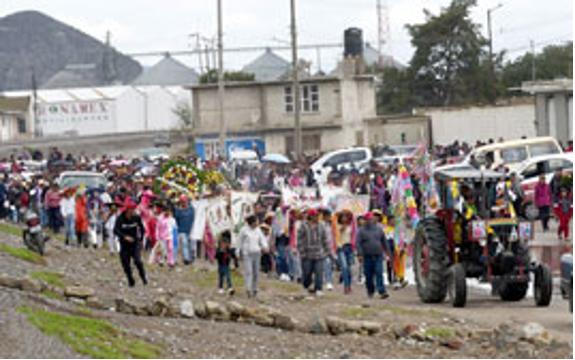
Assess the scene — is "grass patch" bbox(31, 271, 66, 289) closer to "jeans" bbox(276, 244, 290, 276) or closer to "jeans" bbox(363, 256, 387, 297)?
"jeans" bbox(276, 244, 290, 276)

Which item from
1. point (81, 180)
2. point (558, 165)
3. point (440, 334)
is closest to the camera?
point (440, 334)

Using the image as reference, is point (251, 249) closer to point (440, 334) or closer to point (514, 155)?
point (440, 334)

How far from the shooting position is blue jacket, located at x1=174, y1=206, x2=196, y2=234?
100ft

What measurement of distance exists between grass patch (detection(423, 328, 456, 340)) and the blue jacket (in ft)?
46.7

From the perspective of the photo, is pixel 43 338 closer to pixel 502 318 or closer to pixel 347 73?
pixel 502 318

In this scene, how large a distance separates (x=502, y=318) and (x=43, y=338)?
6958mm

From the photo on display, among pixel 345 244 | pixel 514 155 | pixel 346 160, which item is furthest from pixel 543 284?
pixel 346 160

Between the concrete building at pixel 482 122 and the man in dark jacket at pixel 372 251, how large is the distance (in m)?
42.9

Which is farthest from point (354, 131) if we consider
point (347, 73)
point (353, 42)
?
point (353, 42)

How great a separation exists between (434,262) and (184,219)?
35.1ft

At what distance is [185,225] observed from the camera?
30.6 meters

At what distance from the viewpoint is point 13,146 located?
9806cm

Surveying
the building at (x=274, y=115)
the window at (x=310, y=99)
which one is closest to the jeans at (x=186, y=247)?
the building at (x=274, y=115)

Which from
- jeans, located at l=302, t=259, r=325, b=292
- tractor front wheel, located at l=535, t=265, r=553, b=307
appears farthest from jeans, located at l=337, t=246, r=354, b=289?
tractor front wheel, located at l=535, t=265, r=553, b=307
